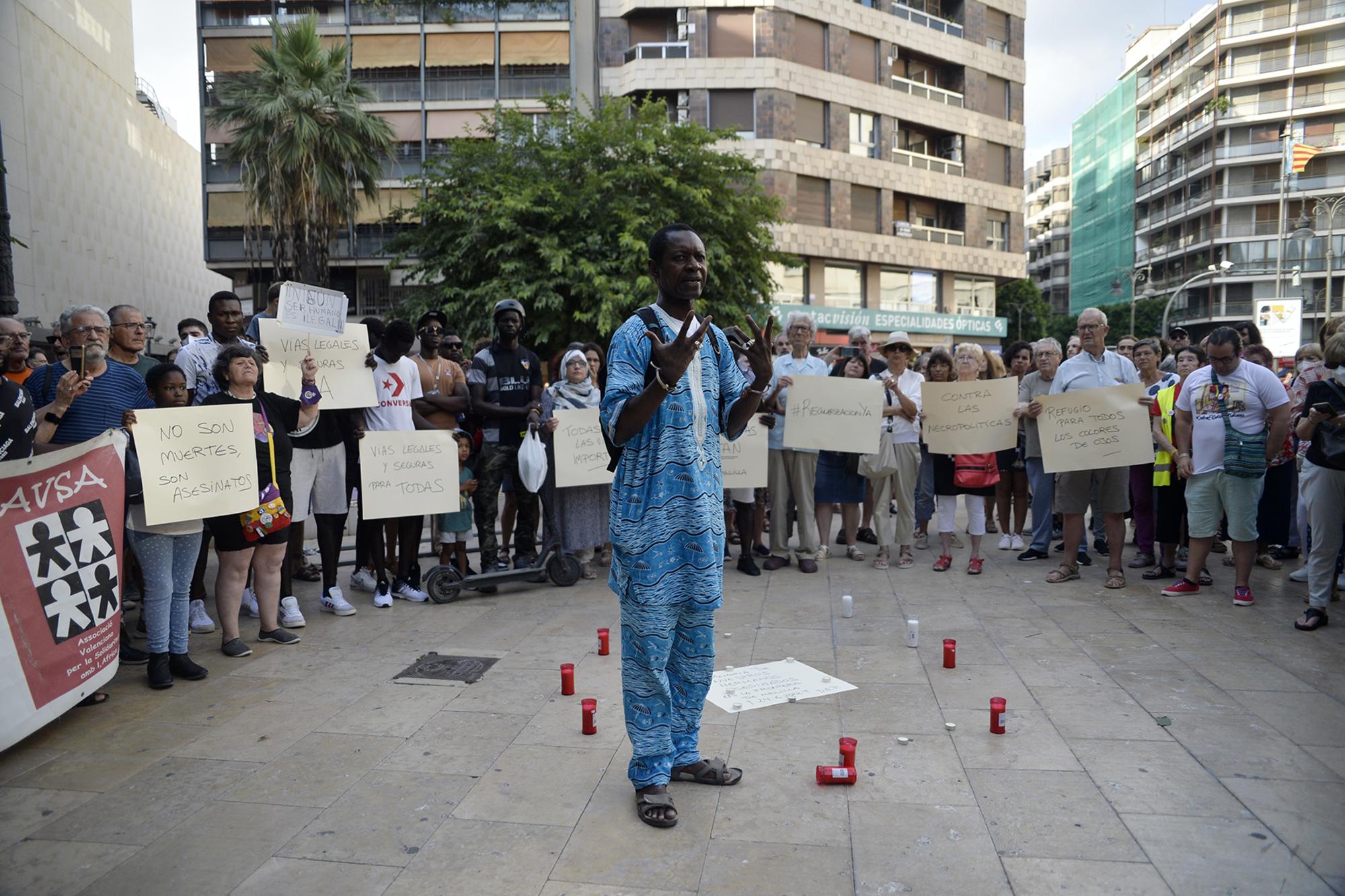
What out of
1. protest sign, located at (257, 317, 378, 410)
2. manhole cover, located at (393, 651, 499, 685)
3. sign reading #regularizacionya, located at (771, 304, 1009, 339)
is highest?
sign reading #regularizacionya, located at (771, 304, 1009, 339)

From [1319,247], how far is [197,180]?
223 feet

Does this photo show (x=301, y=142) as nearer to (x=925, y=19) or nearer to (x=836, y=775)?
(x=836, y=775)

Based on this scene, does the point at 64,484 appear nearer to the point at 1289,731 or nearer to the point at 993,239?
the point at 1289,731

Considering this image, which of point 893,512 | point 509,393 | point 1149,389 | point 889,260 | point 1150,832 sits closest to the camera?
point 1150,832

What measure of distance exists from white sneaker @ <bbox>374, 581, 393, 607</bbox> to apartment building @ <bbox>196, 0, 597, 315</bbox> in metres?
28.8

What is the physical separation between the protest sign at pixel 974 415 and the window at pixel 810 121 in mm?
25931

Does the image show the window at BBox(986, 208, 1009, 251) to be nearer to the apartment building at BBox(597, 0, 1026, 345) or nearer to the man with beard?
the apartment building at BBox(597, 0, 1026, 345)

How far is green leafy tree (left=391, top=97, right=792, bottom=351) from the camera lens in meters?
19.0

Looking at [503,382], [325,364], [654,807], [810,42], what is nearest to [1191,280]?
[810,42]

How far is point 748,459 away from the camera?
809cm

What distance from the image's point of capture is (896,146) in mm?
34875

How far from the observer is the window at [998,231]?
37.7m

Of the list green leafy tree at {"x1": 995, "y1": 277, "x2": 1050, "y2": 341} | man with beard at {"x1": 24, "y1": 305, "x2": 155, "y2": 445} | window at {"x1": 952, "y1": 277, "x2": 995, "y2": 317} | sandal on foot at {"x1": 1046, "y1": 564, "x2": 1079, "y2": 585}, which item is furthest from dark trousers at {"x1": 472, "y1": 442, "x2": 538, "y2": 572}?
green leafy tree at {"x1": 995, "y1": 277, "x2": 1050, "y2": 341}

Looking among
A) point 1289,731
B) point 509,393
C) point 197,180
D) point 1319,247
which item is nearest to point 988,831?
point 1289,731
